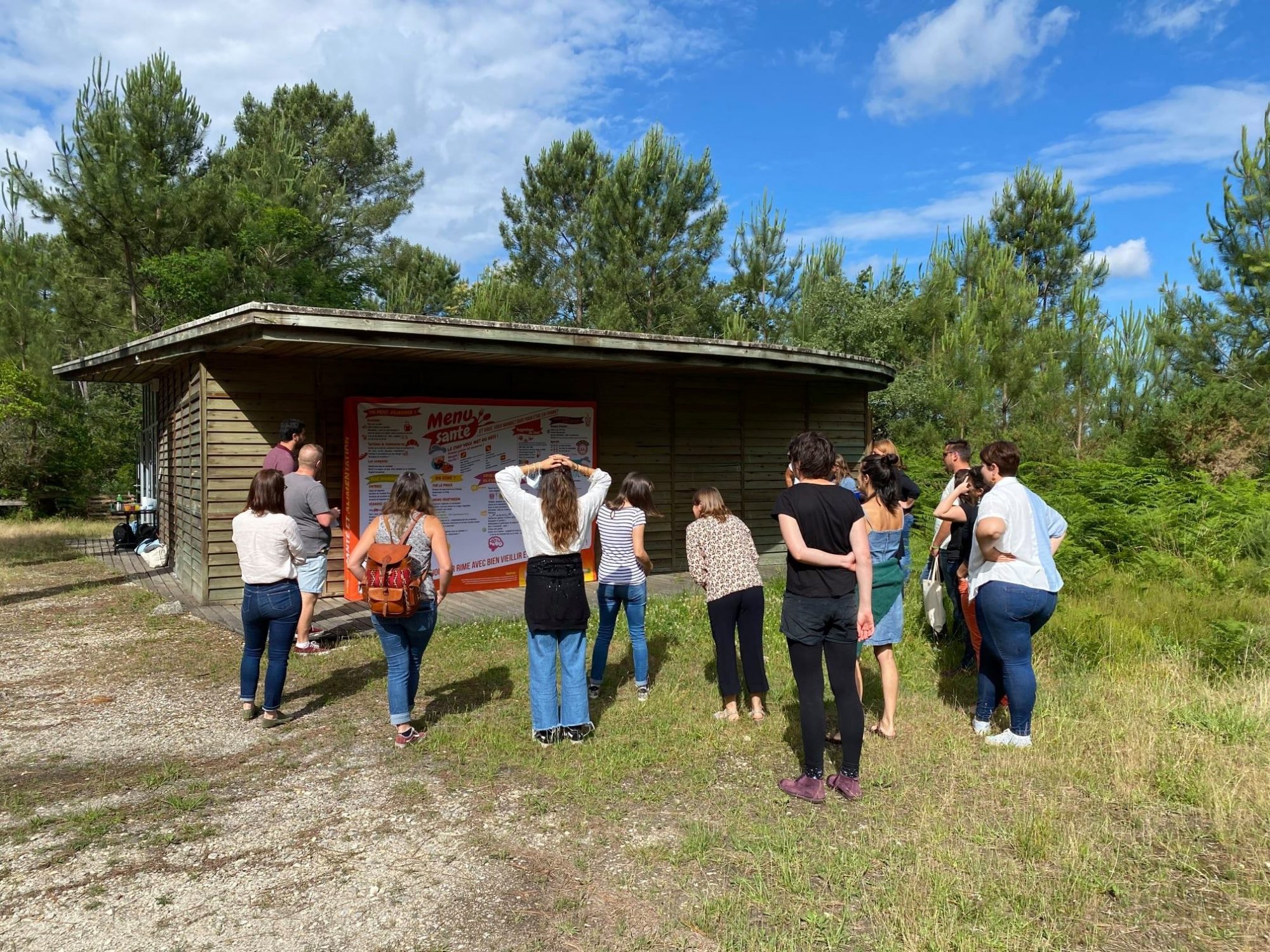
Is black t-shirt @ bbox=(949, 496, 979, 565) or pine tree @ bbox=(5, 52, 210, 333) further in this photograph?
pine tree @ bbox=(5, 52, 210, 333)

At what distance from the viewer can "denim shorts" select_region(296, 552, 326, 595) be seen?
23.5 feet

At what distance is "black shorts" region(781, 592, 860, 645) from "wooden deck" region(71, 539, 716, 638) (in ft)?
15.3

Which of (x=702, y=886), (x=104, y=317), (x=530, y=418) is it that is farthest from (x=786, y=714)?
(x=104, y=317)

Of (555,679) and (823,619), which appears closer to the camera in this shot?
(823,619)

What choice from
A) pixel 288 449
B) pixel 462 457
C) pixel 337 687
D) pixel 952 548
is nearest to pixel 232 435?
pixel 288 449

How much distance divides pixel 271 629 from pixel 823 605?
3.43 metres

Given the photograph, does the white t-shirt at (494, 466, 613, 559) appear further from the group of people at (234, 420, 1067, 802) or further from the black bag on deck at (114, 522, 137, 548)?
the black bag on deck at (114, 522, 137, 548)

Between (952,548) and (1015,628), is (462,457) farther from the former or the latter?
(1015,628)

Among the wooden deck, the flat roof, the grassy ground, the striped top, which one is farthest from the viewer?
the wooden deck

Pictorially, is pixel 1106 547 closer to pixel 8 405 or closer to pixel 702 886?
pixel 702 886

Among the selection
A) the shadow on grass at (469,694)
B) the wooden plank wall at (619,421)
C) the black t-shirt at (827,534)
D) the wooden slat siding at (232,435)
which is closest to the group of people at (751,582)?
the black t-shirt at (827,534)

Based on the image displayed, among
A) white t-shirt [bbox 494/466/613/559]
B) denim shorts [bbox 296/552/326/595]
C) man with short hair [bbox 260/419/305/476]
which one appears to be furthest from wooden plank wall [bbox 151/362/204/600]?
white t-shirt [bbox 494/466/613/559]

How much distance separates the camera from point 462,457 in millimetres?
10047

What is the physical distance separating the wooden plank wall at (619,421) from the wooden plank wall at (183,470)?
0.87 feet
